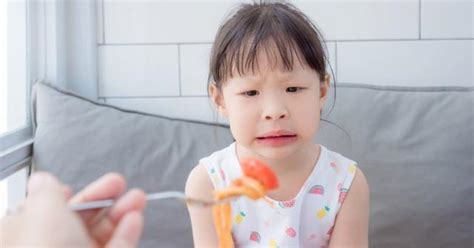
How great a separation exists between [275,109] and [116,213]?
0.37 metres

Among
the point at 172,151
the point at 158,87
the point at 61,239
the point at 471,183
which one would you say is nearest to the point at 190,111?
the point at 158,87

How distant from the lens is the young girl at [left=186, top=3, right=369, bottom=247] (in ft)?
2.90

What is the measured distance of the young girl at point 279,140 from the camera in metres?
0.88

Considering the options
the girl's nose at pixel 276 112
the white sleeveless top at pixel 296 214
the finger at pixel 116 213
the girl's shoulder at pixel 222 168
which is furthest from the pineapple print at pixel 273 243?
the finger at pixel 116 213

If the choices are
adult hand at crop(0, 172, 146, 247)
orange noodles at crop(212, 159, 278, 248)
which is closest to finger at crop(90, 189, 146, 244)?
adult hand at crop(0, 172, 146, 247)

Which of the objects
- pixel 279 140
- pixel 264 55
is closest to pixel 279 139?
pixel 279 140

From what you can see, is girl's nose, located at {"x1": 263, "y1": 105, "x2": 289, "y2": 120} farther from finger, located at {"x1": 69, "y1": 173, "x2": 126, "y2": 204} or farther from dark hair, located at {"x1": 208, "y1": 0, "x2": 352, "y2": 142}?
finger, located at {"x1": 69, "y1": 173, "x2": 126, "y2": 204}

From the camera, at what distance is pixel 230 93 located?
3.03ft

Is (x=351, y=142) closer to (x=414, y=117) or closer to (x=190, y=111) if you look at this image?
(x=414, y=117)

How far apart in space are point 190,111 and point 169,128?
18 centimetres

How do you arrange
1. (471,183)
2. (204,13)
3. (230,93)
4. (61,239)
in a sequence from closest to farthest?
(61,239), (230,93), (471,183), (204,13)

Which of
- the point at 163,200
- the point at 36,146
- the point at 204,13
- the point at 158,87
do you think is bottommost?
the point at 163,200

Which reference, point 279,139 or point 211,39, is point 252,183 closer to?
point 279,139

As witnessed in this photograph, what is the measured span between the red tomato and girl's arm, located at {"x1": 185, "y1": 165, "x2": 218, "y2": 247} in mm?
309
